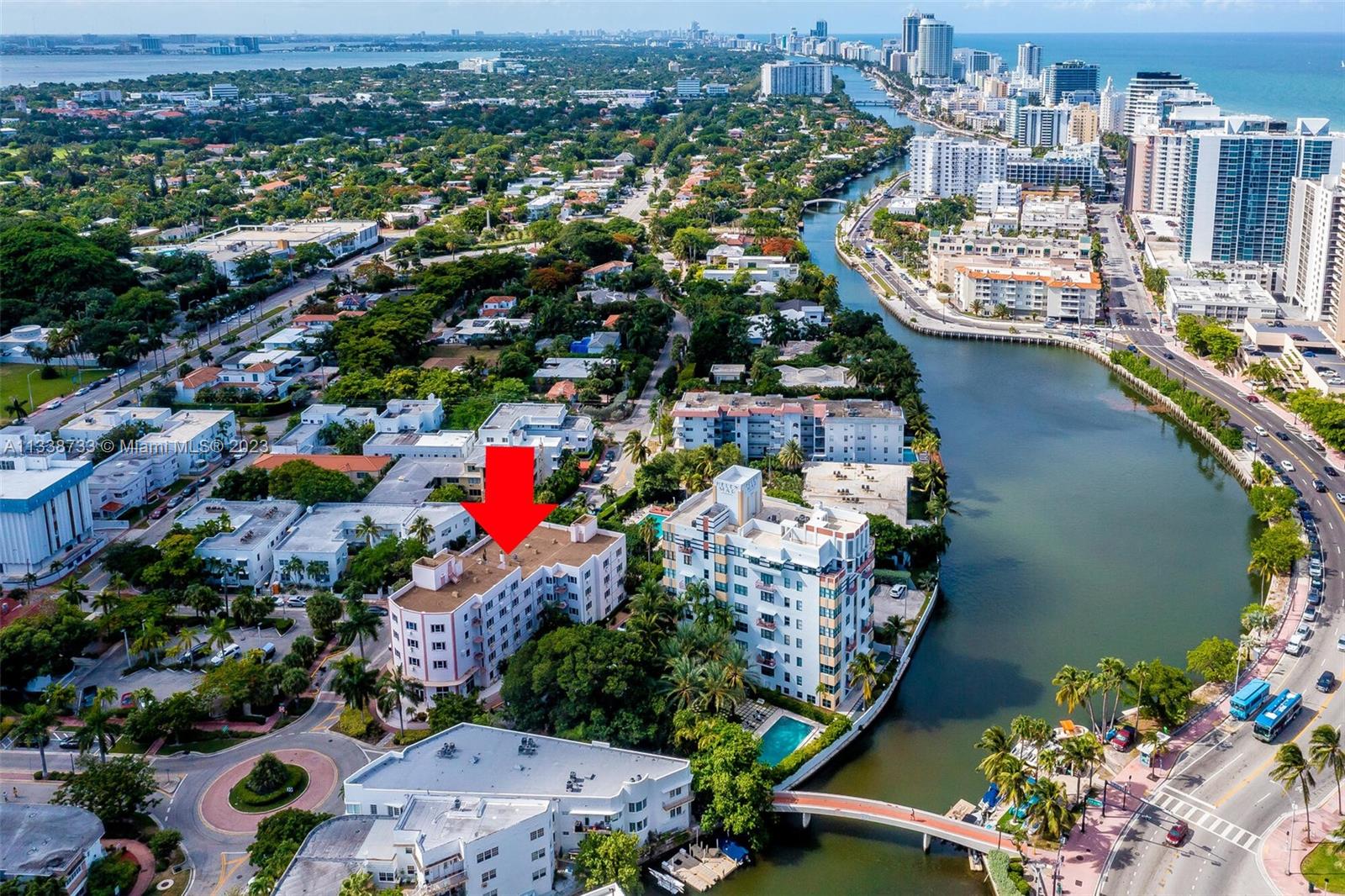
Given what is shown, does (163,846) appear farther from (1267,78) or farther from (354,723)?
(1267,78)

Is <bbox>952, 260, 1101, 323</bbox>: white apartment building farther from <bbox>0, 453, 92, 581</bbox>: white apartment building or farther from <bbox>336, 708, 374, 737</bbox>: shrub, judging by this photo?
<bbox>336, 708, 374, 737</bbox>: shrub

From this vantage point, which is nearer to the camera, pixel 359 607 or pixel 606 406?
pixel 359 607

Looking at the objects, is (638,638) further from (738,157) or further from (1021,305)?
(738,157)

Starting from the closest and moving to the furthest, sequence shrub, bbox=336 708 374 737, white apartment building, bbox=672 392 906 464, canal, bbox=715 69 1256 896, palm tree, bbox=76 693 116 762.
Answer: canal, bbox=715 69 1256 896 < palm tree, bbox=76 693 116 762 < shrub, bbox=336 708 374 737 < white apartment building, bbox=672 392 906 464

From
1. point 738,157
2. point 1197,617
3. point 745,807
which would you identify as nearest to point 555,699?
point 745,807

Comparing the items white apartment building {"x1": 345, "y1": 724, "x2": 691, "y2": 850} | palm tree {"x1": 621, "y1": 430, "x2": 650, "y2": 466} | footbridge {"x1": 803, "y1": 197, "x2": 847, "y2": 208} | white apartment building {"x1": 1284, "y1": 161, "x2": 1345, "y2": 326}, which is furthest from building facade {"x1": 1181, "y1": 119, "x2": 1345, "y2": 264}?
white apartment building {"x1": 345, "y1": 724, "x2": 691, "y2": 850}

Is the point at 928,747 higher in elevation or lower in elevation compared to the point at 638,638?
lower

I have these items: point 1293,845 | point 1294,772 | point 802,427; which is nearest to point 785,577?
point 1294,772
